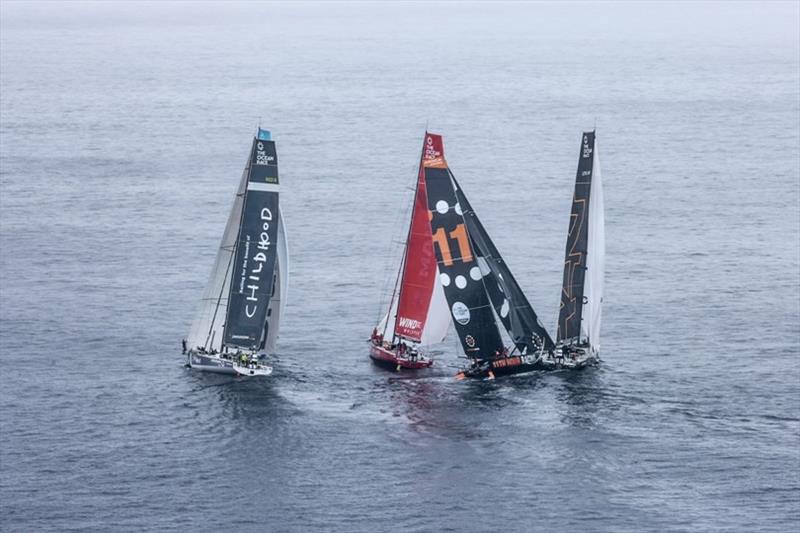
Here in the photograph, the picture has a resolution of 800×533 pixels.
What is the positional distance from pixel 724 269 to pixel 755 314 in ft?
61.0

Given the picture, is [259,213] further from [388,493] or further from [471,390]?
[388,493]

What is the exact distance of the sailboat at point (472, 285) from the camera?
12606 cm

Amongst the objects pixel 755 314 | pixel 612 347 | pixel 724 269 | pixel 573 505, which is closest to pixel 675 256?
pixel 724 269

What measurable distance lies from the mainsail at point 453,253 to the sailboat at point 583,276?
5.92 m

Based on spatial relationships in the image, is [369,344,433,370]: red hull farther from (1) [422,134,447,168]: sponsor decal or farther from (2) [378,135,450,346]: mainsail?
(1) [422,134,447,168]: sponsor decal

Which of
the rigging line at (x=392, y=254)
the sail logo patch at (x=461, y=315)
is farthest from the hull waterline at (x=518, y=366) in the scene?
the rigging line at (x=392, y=254)

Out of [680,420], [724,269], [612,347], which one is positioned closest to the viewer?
[680,420]

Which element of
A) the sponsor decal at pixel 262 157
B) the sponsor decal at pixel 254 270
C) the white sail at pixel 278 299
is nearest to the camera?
the sponsor decal at pixel 262 157

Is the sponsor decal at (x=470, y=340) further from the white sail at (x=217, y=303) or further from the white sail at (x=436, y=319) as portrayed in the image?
the white sail at (x=217, y=303)

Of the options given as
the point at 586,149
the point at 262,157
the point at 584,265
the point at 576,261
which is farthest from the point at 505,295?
the point at 262,157

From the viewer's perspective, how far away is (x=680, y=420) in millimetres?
116000

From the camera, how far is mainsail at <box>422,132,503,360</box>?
415 feet

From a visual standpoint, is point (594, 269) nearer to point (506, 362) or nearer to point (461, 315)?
point (506, 362)

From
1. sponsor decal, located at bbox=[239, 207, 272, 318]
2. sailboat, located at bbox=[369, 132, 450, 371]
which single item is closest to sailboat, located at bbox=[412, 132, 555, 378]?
sailboat, located at bbox=[369, 132, 450, 371]
